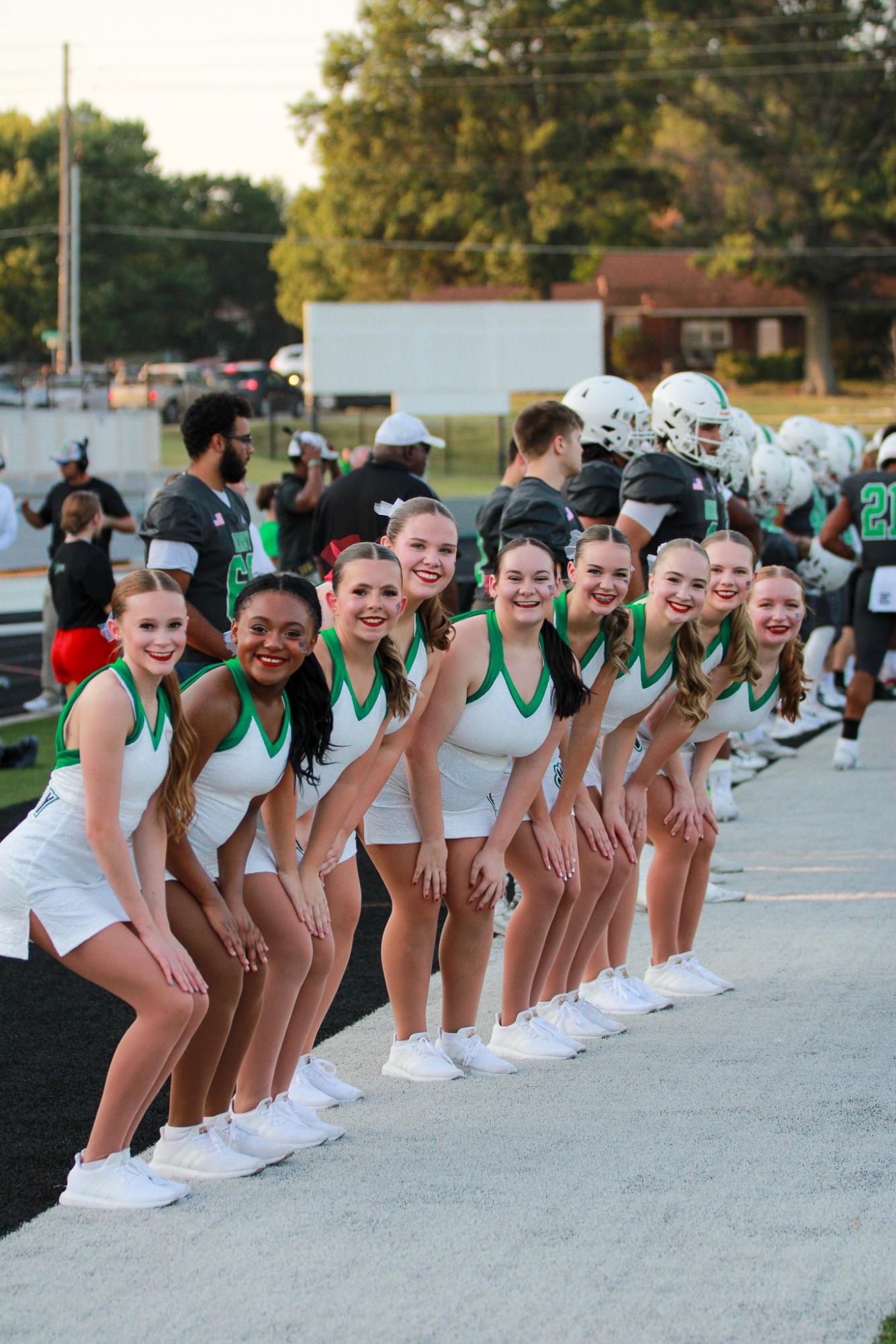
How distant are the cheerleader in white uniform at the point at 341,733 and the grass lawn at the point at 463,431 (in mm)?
28118

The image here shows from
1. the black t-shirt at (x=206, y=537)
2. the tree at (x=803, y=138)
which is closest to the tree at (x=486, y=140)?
the tree at (x=803, y=138)

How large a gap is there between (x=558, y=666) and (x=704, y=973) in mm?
1561

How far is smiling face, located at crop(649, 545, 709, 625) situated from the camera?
5.38m

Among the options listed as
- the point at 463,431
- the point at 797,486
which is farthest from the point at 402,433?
the point at 463,431

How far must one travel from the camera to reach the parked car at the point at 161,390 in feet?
143

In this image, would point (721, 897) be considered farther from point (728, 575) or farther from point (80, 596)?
point (80, 596)

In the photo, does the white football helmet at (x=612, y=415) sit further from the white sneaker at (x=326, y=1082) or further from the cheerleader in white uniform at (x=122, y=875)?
the cheerleader in white uniform at (x=122, y=875)

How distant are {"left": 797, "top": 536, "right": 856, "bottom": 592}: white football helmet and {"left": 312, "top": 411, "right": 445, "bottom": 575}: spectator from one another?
15.1 feet

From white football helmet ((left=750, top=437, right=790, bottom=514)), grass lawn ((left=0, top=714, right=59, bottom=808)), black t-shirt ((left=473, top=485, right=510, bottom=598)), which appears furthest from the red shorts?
white football helmet ((left=750, top=437, right=790, bottom=514))

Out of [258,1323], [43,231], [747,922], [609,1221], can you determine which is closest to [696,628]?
[747,922]

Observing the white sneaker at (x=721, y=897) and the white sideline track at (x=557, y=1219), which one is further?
the white sneaker at (x=721, y=897)

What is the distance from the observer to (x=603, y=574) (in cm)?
518

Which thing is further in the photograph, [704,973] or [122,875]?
[704,973]

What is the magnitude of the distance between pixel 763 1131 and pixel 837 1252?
774mm
